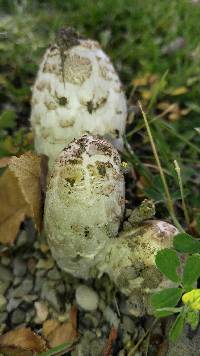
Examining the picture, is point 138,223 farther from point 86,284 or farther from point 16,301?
point 16,301

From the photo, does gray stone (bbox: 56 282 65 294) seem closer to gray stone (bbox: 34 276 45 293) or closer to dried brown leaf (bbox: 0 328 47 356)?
gray stone (bbox: 34 276 45 293)

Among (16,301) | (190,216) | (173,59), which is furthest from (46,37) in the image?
(16,301)

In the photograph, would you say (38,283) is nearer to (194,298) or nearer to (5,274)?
(5,274)

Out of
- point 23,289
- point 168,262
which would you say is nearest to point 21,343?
point 23,289

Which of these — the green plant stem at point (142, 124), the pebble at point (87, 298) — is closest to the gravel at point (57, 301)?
the pebble at point (87, 298)

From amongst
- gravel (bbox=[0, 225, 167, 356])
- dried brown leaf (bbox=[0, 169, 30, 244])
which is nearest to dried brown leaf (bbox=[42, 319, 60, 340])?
gravel (bbox=[0, 225, 167, 356])

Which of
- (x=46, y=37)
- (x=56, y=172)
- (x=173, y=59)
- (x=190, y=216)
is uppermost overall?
(x=46, y=37)

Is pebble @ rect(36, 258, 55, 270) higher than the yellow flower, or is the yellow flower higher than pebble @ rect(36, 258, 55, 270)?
pebble @ rect(36, 258, 55, 270)
